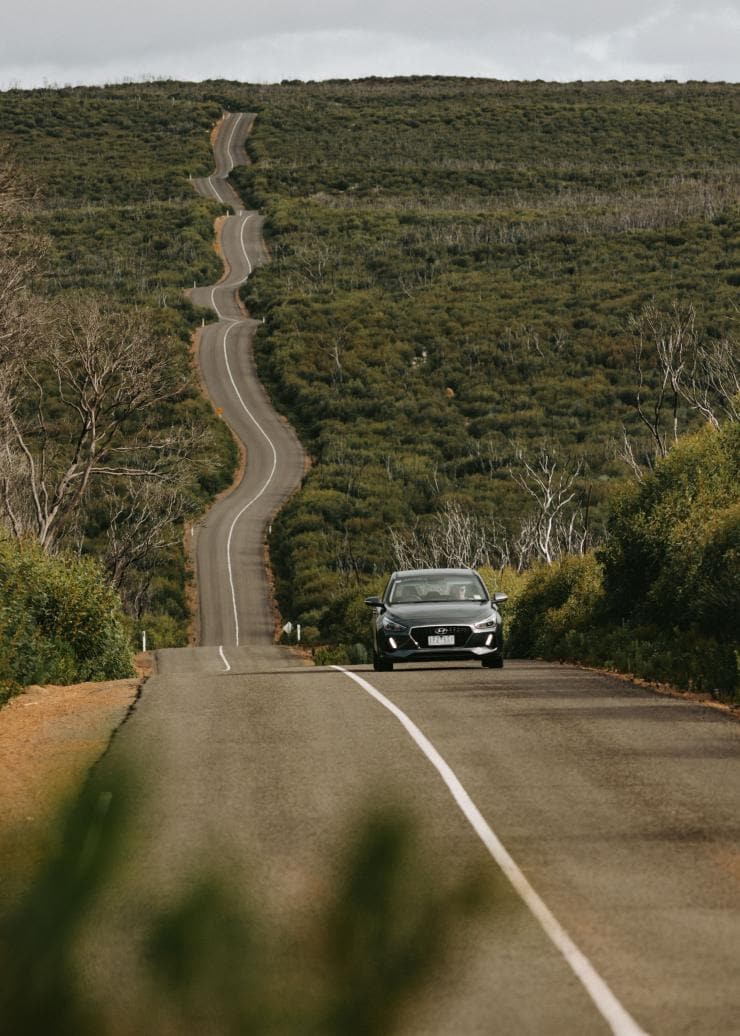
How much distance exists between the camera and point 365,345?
97.3m

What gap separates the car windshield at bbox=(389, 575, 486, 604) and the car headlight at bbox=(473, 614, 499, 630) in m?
0.63

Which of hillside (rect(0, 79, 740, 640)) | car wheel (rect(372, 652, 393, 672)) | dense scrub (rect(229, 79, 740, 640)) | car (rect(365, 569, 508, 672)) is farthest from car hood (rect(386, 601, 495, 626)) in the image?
dense scrub (rect(229, 79, 740, 640))

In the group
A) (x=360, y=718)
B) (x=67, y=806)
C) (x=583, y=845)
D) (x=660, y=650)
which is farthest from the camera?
(x=660, y=650)

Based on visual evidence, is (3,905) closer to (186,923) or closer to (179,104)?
(186,923)

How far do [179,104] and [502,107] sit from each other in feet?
129

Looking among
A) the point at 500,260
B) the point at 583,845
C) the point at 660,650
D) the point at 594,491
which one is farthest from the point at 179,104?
the point at 583,845

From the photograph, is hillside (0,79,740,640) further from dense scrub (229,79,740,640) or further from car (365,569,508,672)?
car (365,569,508,672)

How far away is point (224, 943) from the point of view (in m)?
1.76

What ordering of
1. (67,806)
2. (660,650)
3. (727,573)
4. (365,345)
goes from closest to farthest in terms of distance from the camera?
(67,806) < (727,573) < (660,650) < (365,345)

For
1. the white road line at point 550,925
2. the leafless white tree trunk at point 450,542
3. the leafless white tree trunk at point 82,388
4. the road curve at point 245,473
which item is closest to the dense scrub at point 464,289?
the leafless white tree trunk at point 450,542

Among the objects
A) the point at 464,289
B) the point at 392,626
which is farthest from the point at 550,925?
the point at 464,289

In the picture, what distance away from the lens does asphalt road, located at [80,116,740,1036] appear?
2.41 meters

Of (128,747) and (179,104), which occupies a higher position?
(179,104)

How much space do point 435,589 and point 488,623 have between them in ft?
4.42
